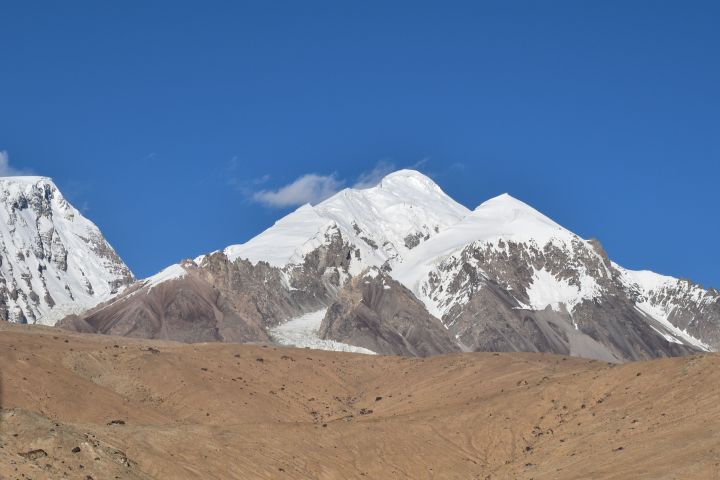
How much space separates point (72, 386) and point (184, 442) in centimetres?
2465

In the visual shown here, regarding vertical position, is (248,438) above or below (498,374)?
below

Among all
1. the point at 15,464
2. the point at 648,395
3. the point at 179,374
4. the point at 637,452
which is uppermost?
the point at 179,374

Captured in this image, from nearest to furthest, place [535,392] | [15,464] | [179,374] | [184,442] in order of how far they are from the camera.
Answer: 1. [15,464]
2. [184,442]
3. [535,392]
4. [179,374]

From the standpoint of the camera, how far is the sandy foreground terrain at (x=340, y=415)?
77.4 m

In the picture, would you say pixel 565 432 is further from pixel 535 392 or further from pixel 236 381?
pixel 236 381

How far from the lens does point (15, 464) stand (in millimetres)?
63875

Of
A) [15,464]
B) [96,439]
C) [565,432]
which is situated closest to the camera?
[15,464]

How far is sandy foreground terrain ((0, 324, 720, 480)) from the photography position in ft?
254

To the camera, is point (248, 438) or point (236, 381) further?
point (236, 381)

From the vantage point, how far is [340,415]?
119 m

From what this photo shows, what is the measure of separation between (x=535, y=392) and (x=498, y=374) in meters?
15.3

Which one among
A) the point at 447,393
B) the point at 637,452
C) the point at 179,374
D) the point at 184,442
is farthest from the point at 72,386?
the point at 637,452

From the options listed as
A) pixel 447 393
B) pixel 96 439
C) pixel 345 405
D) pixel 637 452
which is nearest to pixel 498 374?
pixel 447 393

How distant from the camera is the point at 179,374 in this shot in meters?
118
